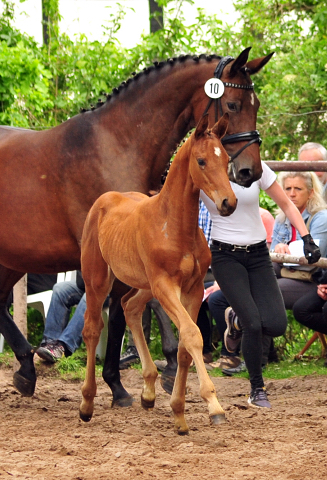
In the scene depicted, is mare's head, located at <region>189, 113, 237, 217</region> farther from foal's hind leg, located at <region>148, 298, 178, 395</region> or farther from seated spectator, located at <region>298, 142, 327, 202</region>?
seated spectator, located at <region>298, 142, 327, 202</region>

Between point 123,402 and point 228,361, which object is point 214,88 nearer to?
point 123,402

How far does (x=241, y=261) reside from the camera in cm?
468

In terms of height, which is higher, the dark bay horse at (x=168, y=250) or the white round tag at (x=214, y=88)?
the white round tag at (x=214, y=88)

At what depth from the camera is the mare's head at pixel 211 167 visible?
3328 mm

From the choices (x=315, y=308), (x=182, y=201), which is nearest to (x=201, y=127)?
(x=182, y=201)

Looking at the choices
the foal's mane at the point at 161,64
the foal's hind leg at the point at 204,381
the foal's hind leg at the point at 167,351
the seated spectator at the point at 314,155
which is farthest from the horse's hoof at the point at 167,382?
the seated spectator at the point at 314,155

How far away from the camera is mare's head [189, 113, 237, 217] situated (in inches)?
131

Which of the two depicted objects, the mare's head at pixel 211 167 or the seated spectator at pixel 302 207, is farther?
the seated spectator at pixel 302 207

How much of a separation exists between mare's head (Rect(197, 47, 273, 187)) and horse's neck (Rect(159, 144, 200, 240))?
0.48 meters

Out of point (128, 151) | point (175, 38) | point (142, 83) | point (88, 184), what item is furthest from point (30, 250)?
point (175, 38)

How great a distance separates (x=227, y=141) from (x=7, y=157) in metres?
1.70

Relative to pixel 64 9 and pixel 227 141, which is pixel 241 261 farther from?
pixel 64 9

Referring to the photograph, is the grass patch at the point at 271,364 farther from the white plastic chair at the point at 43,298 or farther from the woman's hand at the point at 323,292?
the woman's hand at the point at 323,292

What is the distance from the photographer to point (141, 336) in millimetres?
4426
